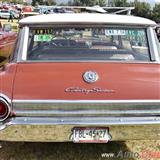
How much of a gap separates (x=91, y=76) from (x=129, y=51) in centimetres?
111

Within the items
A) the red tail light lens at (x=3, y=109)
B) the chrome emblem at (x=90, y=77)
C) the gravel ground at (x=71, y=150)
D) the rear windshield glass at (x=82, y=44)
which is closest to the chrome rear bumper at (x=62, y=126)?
the red tail light lens at (x=3, y=109)

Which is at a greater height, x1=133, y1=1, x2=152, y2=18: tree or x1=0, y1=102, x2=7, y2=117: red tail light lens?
x1=0, y1=102, x2=7, y2=117: red tail light lens

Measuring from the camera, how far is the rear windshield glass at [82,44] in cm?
493

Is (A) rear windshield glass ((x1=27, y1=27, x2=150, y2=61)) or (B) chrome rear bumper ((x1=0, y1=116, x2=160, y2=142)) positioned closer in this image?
(B) chrome rear bumper ((x1=0, y1=116, x2=160, y2=142))

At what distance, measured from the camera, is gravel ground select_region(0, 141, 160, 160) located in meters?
5.29

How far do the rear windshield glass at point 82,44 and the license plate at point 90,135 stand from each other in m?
0.86

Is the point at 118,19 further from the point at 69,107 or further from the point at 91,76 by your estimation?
the point at 69,107

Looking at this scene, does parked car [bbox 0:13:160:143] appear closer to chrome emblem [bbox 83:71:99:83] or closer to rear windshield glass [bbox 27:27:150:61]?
chrome emblem [bbox 83:71:99:83]

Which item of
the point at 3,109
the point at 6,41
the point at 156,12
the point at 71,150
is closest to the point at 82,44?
the point at 71,150

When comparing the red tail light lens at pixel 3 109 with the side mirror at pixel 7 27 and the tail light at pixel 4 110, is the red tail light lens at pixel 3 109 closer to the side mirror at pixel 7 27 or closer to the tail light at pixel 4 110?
the tail light at pixel 4 110

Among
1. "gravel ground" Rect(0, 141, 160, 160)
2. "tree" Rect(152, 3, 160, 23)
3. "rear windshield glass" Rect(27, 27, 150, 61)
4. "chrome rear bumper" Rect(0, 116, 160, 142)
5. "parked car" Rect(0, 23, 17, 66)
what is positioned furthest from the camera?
"tree" Rect(152, 3, 160, 23)

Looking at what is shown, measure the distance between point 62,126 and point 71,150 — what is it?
117 cm

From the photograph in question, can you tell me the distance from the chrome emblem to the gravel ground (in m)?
1.24

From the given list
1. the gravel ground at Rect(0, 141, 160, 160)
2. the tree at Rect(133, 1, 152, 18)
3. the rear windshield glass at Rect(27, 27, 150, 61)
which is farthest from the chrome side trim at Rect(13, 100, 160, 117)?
the tree at Rect(133, 1, 152, 18)
